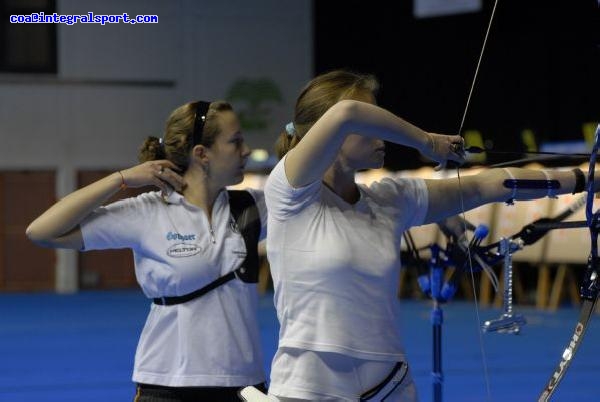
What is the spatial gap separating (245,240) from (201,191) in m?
0.21

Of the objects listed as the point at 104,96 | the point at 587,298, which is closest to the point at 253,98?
the point at 104,96

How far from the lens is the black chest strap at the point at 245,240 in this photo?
120 inches

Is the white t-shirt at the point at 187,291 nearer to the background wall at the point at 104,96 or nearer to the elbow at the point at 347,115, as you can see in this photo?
the elbow at the point at 347,115

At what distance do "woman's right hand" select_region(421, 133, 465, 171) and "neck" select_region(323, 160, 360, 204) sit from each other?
0.57ft

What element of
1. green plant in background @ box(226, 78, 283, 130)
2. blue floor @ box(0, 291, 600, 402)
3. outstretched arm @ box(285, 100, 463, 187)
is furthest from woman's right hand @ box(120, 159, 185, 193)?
green plant in background @ box(226, 78, 283, 130)

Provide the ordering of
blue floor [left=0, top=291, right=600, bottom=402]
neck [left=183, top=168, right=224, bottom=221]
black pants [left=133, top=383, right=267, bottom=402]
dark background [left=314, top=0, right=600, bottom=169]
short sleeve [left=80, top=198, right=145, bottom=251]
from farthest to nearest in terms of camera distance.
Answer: dark background [left=314, top=0, right=600, bottom=169], blue floor [left=0, top=291, right=600, bottom=402], neck [left=183, top=168, right=224, bottom=221], short sleeve [left=80, top=198, right=145, bottom=251], black pants [left=133, top=383, right=267, bottom=402]

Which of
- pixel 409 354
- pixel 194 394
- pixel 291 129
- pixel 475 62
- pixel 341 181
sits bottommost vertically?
pixel 409 354

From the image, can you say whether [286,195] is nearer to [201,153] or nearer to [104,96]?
[201,153]

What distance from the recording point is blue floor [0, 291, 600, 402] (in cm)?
647

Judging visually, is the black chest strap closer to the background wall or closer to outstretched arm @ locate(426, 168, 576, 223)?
outstretched arm @ locate(426, 168, 576, 223)

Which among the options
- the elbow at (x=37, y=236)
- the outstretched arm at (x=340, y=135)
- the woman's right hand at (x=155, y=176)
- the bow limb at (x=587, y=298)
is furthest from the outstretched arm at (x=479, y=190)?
the elbow at (x=37, y=236)

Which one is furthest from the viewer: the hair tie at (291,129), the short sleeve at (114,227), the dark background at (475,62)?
the dark background at (475,62)

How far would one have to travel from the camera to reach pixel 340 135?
215 cm

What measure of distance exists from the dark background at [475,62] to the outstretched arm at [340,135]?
12.9m
